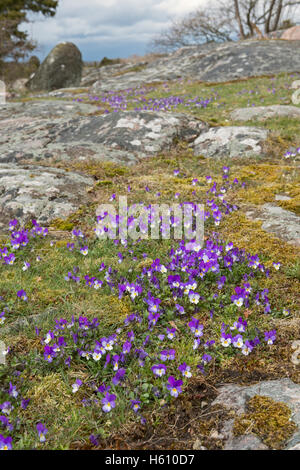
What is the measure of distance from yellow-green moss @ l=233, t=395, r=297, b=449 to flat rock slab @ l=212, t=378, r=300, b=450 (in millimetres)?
41

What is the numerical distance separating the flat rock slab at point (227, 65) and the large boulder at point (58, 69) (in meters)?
4.93

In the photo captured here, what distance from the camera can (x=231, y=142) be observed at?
10203 mm

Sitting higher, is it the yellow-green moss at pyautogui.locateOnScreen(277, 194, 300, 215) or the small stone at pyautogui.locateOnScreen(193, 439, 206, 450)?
the yellow-green moss at pyautogui.locateOnScreen(277, 194, 300, 215)

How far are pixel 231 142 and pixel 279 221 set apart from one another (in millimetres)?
4516

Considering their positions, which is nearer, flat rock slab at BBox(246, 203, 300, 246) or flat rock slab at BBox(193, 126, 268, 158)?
flat rock slab at BBox(246, 203, 300, 246)

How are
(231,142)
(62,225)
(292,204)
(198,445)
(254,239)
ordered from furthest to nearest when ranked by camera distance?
(231,142) < (62,225) < (292,204) < (254,239) < (198,445)

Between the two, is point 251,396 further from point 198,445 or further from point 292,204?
point 292,204

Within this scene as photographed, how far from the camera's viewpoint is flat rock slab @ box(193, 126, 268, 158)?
9.95 meters

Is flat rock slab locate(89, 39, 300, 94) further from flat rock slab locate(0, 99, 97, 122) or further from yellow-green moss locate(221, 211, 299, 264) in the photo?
yellow-green moss locate(221, 211, 299, 264)

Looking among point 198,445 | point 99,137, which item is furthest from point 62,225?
point 198,445

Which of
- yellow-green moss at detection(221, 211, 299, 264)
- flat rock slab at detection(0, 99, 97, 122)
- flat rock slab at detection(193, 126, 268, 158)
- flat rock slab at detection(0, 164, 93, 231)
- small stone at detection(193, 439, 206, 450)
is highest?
flat rock slab at detection(0, 99, 97, 122)

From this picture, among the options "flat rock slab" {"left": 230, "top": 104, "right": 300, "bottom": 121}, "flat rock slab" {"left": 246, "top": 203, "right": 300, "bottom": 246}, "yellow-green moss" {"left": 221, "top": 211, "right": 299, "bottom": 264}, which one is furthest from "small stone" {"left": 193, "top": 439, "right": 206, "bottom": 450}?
"flat rock slab" {"left": 230, "top": 104, "right": 300, "bottom": 121}

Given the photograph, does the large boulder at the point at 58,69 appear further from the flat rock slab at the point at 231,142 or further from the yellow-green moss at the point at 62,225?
the yellow-green moss at the point at 62,225
